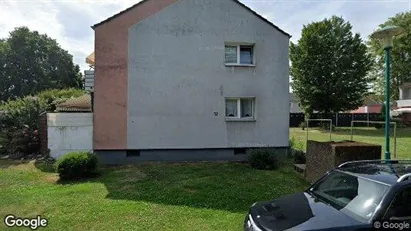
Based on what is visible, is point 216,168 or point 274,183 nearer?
point 274,183

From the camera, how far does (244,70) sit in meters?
12.7

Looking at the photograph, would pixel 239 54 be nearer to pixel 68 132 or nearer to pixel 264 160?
pixel 264 160

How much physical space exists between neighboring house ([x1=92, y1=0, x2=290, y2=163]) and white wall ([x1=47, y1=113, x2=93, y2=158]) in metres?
0.48

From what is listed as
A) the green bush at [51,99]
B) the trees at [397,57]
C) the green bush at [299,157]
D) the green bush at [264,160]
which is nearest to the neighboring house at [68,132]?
the green bush at [51,99]

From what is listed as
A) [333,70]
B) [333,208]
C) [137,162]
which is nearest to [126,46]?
[137,162]

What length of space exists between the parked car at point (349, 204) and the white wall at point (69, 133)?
356 inches

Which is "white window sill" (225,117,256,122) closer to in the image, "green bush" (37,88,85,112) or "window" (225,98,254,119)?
"window" (225,98,254,119)

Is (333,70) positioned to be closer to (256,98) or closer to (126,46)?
(256,98)

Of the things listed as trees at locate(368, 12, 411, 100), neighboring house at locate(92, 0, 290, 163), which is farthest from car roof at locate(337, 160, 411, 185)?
trees at locate(368, 12, 411, 100)

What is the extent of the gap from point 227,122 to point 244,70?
2261 millimetres

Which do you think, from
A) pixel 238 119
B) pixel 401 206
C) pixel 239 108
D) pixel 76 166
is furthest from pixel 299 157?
pixel 401 206

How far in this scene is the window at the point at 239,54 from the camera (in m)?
12.9

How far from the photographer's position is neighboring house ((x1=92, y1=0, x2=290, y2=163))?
38.9 ft

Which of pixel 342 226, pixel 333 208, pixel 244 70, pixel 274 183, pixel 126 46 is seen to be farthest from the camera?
pixel 244 70
